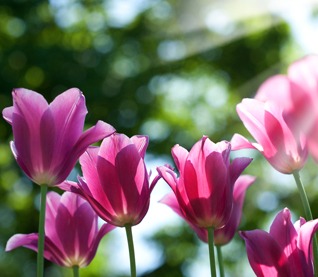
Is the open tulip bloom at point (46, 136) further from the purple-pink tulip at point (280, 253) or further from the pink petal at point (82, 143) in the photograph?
the purple-pink tulip at point (280, 253)

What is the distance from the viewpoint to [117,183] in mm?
479

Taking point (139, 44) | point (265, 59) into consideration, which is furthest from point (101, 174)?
point (265, 59)

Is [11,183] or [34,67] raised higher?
[34,67]

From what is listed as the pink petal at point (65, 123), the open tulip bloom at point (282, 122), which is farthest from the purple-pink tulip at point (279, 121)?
the pink petal at point (65, 123)

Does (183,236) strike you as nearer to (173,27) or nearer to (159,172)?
(173,27)

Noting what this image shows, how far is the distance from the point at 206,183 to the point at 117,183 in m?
0.06

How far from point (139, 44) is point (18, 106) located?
698cm

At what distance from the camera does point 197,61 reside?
305 inches

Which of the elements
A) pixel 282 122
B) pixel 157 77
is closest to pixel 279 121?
pixel 282 122

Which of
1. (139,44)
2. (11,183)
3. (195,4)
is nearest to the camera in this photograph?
(11,183)

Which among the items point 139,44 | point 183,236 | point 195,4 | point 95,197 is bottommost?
point 95,197

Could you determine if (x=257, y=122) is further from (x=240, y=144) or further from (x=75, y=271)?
(x=75, y=271)

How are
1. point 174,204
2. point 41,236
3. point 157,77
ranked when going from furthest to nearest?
point 157,77
point 174,204
point 41,236

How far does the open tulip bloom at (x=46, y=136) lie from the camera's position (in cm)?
47
